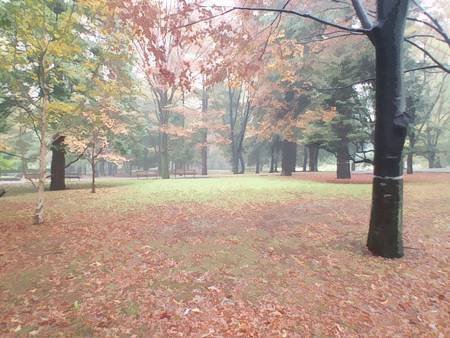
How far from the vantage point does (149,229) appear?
631 cm

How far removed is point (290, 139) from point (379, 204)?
1467cm

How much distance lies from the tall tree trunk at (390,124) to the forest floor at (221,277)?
1.83 feet

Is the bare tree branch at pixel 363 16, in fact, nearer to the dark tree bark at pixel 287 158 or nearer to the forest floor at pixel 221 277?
the forest floor at pixel 221 277

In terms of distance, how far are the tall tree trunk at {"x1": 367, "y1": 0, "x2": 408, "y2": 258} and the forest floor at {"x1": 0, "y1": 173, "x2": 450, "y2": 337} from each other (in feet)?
1.83

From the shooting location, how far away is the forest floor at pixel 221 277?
3.07 m

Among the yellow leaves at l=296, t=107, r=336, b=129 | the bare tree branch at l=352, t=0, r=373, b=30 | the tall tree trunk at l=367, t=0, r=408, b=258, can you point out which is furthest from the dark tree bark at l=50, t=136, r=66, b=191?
the tall tree trunk at l=367, t=0, r=408, b=258

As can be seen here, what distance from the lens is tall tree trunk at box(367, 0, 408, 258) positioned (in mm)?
4480

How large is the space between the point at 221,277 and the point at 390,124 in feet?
11.8

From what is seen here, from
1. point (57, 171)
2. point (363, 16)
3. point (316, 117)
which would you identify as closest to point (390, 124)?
point (363, 16)

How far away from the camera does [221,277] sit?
4.05 meters

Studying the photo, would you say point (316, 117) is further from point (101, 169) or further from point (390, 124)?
point (101, 169)

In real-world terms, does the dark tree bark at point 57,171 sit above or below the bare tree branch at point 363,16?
below

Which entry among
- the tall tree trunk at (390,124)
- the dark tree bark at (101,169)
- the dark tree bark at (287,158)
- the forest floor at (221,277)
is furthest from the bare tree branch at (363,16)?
the dark tree bark at (101,169)

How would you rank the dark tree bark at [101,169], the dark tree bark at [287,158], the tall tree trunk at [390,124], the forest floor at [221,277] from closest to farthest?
1. the forest floor at [221,277]
2. the tall tree trunk at [390,124]
3. the dark tree bark at [287,158]
4. the dark tree bark at [101,169]
